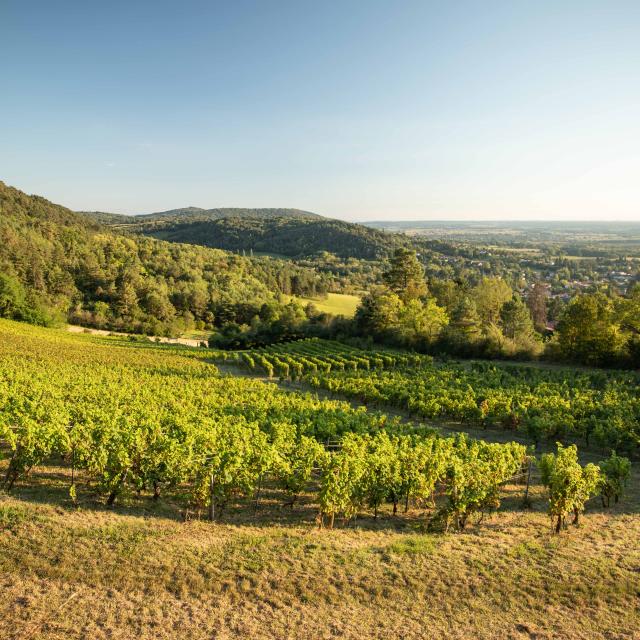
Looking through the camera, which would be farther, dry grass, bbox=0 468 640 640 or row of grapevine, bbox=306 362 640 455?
row of grapevine, bbox=306 362 640 455

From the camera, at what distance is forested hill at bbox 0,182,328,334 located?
90.4 m

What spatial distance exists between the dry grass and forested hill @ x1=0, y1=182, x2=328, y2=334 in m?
78.3

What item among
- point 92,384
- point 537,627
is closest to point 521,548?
point 537,627

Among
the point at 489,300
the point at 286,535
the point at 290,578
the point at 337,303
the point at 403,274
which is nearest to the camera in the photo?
the point at 290,578

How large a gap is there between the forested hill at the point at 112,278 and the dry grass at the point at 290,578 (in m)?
78.3

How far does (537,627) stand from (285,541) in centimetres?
593

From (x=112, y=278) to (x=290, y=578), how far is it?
10715cm

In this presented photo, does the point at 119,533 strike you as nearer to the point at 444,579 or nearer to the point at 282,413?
the point at 444,579

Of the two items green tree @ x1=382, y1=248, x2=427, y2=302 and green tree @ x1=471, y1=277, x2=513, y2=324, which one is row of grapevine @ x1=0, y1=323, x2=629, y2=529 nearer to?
green tree @ x1=471, y1=277, x2=513, y2=324

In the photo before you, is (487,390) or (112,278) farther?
(112,278)

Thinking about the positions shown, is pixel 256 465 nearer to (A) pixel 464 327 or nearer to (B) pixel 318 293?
(A) pixel 464 327

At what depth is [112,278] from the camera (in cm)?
10425

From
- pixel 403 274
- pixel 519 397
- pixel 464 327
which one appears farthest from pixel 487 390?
pixel 403 274

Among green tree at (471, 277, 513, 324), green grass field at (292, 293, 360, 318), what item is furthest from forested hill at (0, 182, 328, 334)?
green tree at (471, 277, 513, 324)
